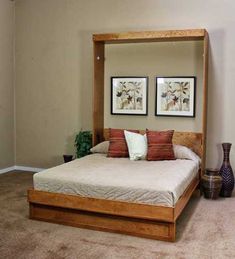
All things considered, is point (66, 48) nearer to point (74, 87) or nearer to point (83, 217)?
point (74, 87)

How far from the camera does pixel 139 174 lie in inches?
147

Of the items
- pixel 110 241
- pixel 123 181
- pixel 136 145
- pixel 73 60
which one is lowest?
pixel 110 241

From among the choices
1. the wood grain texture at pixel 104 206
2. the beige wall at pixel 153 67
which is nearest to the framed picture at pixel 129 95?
the beige wall at pixel 153 67

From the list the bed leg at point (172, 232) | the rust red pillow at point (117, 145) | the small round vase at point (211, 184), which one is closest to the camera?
the bed leg at point (172, 232)

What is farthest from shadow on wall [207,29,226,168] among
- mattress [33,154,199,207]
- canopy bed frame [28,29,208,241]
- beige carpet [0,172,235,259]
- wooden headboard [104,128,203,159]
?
beige carpet [0,172,235,259]

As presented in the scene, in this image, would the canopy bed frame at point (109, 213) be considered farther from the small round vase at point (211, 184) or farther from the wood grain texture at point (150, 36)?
the wood grain texture at point (150, 36)

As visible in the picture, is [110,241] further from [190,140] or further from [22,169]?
[22,169]

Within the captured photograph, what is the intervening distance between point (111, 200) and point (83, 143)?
2.08 m

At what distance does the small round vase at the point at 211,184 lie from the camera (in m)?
4.38

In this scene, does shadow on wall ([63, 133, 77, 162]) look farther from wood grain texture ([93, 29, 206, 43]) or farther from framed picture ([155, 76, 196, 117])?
wood grain texture ([93, 29, 206, 43])

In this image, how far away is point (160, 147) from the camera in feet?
15.0

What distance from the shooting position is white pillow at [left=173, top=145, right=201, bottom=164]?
4.64 metres

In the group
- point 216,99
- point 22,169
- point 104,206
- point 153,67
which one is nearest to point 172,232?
point 104,206

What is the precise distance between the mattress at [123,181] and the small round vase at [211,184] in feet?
0.77
